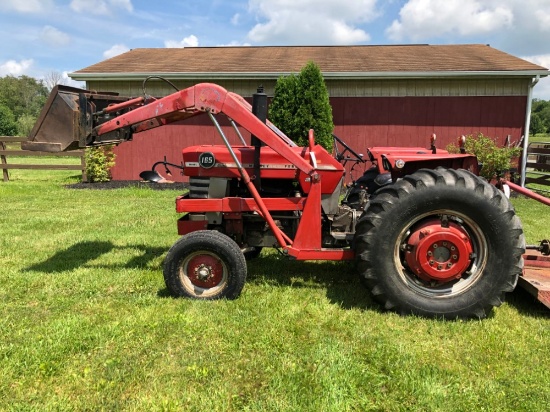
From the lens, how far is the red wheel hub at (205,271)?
3536 mm

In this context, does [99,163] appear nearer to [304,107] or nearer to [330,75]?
[304,107]

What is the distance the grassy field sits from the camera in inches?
91.4

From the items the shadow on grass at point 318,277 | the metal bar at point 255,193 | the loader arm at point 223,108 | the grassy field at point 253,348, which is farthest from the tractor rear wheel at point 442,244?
the loader arm at point 223,108

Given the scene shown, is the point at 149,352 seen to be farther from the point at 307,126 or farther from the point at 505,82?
the point at 505,82

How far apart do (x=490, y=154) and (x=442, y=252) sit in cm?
716

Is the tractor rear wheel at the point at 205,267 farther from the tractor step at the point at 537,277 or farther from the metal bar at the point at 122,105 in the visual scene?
the tractor step at the point at 537,277

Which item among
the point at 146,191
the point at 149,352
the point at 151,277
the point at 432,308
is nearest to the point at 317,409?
the point at 149,352

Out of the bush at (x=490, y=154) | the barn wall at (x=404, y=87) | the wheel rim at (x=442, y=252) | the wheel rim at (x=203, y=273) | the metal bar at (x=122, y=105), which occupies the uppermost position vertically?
the barn wall at (x=404, y=87)

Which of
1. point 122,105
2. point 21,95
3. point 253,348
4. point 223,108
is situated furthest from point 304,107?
point 21,95

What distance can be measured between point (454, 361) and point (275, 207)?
5.95 feet

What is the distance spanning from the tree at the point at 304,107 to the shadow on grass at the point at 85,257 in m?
5.04

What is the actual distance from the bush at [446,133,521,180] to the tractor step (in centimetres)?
587

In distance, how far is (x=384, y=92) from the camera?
10484 millimetres

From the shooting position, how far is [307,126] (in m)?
9.24
